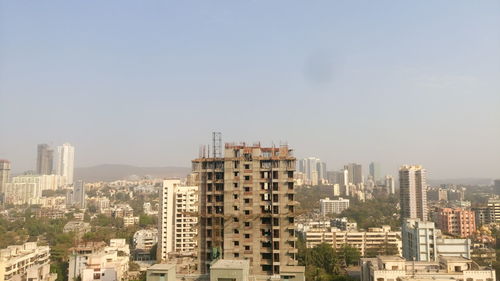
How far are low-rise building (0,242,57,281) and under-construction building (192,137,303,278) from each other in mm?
4502

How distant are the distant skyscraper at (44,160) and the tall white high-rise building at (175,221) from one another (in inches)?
999

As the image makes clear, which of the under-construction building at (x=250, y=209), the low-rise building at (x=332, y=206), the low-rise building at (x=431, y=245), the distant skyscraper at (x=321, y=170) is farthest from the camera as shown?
the distant skyscraper at (x=321, y=170)

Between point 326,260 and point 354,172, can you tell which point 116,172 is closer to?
point 354,172

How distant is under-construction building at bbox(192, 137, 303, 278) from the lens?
7246mm

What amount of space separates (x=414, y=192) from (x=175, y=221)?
43.8ft

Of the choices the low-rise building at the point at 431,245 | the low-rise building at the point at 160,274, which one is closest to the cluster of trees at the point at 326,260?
the low-rise building at the point at 431,245

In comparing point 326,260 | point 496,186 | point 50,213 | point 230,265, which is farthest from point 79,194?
point 230,265

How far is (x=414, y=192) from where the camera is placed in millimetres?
21766

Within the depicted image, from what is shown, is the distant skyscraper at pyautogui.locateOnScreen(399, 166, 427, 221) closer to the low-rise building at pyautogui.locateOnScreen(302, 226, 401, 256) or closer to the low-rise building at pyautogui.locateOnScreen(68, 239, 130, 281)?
the low-rise building at pyautogui.locateOnScreen(302, 226, 401, 256)

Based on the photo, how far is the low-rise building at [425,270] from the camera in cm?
691

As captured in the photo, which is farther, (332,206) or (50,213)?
(332,206)

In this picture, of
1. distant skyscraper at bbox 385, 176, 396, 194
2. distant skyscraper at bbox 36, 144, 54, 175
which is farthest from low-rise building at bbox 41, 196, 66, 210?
distant skyscraper at bbox 385, 176, 396, 194

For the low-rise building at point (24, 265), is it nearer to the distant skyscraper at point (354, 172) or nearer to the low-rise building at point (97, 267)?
the low-rise building at point (97, 267)

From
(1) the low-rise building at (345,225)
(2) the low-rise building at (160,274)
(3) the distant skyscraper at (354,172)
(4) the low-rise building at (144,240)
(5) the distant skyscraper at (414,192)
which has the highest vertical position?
(3) the distant skyscraper at (354,172)
